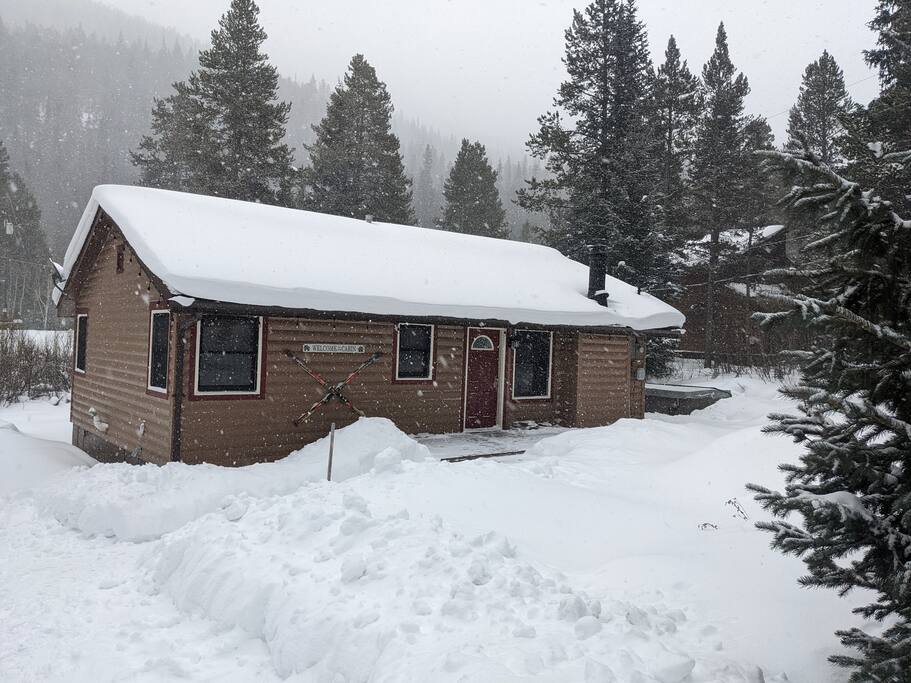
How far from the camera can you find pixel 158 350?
10789 millimetres

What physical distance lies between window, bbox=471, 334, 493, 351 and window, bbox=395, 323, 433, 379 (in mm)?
1343

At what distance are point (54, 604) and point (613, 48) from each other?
1057 inches

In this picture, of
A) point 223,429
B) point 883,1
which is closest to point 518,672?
point 223,429

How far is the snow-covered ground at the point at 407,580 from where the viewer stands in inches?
159

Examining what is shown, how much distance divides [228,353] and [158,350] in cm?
156

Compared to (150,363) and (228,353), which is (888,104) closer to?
(228,353)

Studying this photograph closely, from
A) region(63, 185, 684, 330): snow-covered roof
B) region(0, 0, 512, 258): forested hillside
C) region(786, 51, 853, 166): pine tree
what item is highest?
region(0, 0, 512, 258): forested hillside

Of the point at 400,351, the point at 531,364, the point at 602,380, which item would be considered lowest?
the point at 602,380

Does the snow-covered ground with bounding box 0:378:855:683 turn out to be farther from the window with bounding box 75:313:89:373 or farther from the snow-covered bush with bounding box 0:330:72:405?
the snow-covered bush with bounding box 0:330:72:405

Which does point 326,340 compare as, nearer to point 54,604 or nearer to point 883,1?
point 54,604

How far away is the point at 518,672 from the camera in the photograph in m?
3.65

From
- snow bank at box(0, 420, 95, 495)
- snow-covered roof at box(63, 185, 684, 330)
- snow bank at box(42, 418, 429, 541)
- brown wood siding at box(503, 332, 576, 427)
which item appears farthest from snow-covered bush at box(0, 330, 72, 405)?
brown wood siding at box(503, 332, 576, 427)

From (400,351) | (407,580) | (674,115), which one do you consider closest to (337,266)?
(400,351)

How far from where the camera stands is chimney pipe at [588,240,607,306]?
15.8 metres
